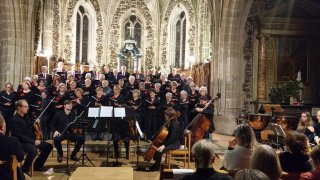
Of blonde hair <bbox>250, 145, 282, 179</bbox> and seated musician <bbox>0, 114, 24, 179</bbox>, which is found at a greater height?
blonde hair <bbox>250, 145, 282, 179</bbox>

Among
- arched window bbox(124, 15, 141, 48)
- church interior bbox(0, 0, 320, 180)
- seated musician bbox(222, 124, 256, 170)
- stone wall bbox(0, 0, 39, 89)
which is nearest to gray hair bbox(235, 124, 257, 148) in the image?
seated musician bbox(222, 124, 256, 170)

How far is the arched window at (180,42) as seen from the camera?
77.4 ft

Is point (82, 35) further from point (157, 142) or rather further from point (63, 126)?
point (157, 142)

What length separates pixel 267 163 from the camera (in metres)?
3.14

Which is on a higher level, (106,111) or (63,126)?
(106,111)

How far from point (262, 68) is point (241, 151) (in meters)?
11.5

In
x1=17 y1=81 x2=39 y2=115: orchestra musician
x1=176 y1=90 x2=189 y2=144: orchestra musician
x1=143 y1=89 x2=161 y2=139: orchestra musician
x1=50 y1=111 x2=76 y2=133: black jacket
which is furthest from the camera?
x1=143 y1=89 x2=161 y2=139: orchestra musician

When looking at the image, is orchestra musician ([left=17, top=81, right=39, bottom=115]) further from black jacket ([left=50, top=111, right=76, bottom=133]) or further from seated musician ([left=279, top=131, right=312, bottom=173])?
seated musician ([left=279, top=131, right=312, bottom=173])

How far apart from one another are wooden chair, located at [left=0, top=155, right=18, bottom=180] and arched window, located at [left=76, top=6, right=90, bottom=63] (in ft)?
62.9

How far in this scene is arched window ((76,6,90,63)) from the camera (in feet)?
78.0

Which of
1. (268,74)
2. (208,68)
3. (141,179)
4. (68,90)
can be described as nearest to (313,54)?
(268,74)

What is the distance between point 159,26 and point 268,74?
10.2m

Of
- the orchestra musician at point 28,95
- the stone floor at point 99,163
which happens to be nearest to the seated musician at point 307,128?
the stone floor at point 99,163

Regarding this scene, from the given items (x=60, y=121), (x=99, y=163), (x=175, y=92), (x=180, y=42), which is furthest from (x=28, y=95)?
(x=180, y=42)
